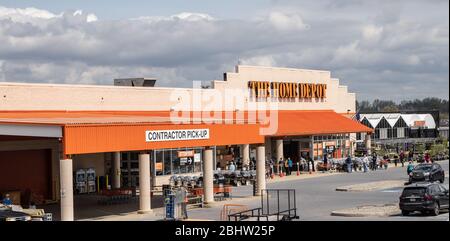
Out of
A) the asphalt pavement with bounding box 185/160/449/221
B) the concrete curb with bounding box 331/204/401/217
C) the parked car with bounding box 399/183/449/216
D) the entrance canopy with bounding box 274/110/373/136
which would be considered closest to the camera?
the parked car with bounding box 399/183/449/216

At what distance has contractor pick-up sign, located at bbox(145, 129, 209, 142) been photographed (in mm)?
28344

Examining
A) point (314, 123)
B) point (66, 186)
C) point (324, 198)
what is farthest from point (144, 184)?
point (314, 123)

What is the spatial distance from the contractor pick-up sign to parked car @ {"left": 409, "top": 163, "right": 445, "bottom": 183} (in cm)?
1592

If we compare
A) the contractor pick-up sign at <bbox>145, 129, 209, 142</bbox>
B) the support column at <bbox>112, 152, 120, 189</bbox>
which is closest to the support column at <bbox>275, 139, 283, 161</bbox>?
the support column at <bbox>112, 152, 120, 189</bbox>

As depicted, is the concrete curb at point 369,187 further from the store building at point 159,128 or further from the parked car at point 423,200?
the parked car at point 423,200

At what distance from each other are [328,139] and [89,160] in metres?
25.8

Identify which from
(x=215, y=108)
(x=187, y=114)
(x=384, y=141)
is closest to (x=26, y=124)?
(x=187, y=114)

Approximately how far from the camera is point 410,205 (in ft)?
84.4

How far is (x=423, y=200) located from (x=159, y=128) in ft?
35.2

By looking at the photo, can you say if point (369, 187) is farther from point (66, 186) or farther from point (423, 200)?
point (66, 186)

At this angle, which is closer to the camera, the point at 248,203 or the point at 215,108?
the point at 248,203

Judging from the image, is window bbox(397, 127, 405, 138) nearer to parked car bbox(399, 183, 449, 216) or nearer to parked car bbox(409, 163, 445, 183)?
parked car bbox(409, 163, 445, 183)
